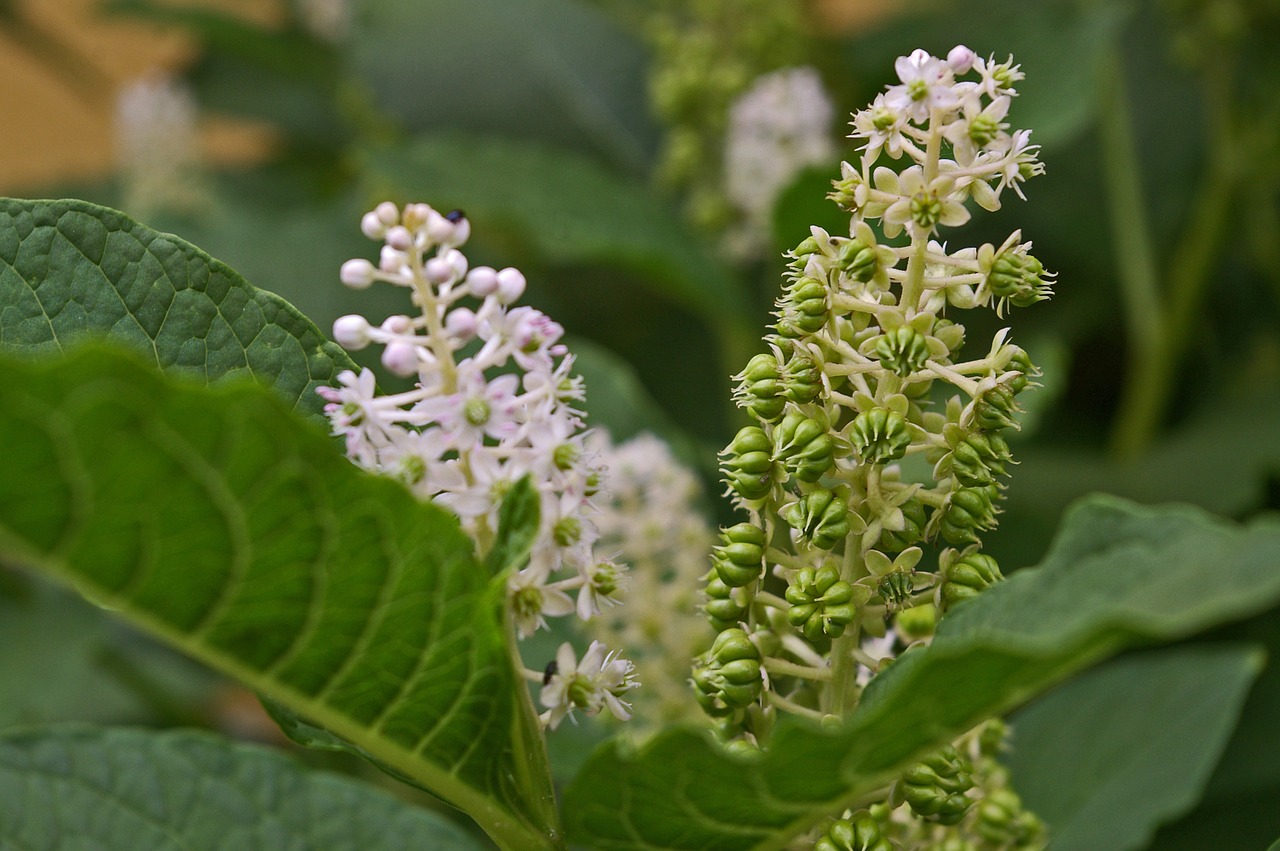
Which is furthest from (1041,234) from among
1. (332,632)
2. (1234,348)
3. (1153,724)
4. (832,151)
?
(332,632)

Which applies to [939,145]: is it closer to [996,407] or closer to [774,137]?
[996,407]

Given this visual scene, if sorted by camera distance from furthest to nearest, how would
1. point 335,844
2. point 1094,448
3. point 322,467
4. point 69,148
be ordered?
point 69,148 < point 1094,448 < point 335,844 < point 322,467

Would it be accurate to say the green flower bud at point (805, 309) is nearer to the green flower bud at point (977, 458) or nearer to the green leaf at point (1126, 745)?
the green flower bud at point (977, 458)

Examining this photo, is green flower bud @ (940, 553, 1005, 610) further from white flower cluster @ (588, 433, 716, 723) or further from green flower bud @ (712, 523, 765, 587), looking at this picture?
white flower cluster @ (588, 433, 716, 723)

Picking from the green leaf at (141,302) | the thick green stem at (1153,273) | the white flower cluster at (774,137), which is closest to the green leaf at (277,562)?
the green leaf at (141,302)

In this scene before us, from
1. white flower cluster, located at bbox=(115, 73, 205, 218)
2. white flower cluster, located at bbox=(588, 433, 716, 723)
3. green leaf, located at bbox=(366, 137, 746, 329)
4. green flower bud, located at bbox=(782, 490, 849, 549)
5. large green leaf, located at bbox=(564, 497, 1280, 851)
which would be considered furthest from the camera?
white flower cluster, located at bbox=(115, 73, 205, 218)

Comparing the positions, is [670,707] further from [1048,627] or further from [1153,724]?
[1048,627]

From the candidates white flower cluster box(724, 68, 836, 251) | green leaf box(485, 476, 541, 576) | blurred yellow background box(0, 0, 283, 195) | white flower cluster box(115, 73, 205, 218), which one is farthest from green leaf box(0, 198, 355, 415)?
A: blurred yellow background box(0, 0, 283, 195)
